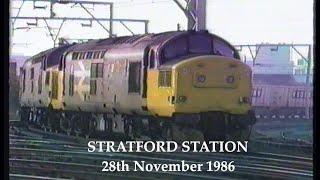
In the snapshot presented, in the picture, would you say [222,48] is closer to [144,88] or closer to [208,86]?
[208,86]

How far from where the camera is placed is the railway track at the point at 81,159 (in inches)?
182

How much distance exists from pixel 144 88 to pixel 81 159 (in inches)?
23.7

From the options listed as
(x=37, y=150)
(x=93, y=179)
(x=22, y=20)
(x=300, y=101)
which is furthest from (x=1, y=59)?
Result: (x=300, y=101)

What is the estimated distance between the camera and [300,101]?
15.4ft

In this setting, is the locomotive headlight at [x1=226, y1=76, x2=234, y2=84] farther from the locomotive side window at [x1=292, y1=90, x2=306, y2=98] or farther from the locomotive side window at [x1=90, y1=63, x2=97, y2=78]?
the locomotive side window at [x1=90, y1=63, x2=97, y2=78]

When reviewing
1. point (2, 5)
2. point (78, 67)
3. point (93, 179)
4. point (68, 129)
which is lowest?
point (93, 179)

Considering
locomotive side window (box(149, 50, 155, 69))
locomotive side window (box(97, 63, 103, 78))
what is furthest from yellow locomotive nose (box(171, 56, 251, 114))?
locomotive side window (box(97, 63, 103, 78))

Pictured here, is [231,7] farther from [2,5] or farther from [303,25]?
[2,5]

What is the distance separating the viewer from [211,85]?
4676 millimetres

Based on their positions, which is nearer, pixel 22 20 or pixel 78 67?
pixel 22 20

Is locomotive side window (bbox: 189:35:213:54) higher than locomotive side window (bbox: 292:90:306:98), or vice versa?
locomotive side window (bbox: 189:35:213:54)

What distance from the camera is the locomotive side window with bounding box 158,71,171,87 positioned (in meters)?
4.70

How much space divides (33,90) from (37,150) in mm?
407

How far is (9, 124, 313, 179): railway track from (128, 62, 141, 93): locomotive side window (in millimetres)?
433
